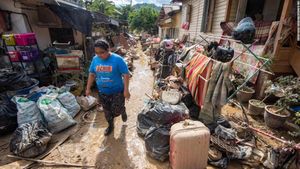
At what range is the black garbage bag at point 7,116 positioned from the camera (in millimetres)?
3180

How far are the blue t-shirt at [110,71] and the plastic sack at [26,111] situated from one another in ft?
4.71

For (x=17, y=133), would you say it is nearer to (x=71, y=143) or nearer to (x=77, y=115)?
(x=71, y=143)

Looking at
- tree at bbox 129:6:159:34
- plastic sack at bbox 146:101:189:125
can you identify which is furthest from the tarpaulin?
tree at bbox 129:6:159:34

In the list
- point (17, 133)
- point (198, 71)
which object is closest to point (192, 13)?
point (198, 71)

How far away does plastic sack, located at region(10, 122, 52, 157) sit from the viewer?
265 cm

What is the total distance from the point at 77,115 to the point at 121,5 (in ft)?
150

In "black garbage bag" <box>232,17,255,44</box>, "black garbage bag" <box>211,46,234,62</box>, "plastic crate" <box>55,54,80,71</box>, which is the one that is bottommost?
"plastic crate" <box>55,54,80,71</box>

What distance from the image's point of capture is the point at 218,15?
6496 mm

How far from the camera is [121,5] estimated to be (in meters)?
43.8

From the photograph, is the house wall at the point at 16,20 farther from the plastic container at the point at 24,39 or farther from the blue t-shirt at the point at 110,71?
the blue t-shirt at the point at 110,71

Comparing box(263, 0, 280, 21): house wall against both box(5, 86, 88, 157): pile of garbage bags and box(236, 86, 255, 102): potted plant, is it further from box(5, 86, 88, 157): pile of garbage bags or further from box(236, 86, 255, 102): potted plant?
box(5, 86, 88, 157): pile of garbage bags

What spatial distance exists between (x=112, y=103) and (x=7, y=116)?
206 cm

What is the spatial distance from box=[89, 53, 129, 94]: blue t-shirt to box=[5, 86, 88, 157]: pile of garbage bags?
1.13 metres

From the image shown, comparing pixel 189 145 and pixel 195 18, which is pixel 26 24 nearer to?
pixel 189 145
